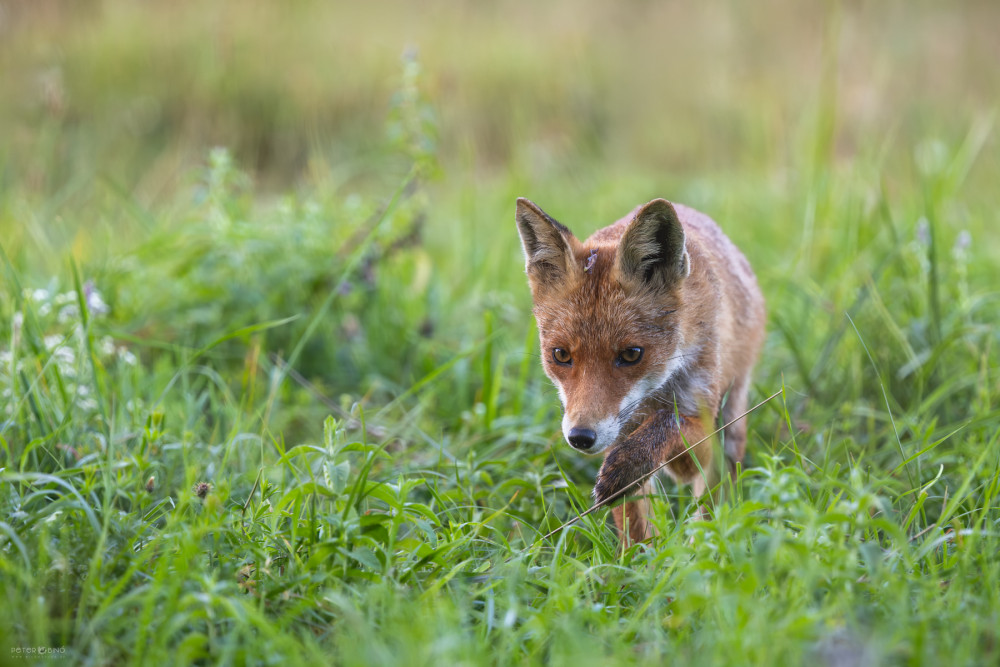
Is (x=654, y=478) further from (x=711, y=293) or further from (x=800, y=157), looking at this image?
(x=800, y=157)

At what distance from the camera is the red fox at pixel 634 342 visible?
312 centimetres

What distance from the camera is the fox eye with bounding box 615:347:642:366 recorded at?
3203 millimetres

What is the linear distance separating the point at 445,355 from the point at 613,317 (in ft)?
6.16

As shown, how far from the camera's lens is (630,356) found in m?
3.21

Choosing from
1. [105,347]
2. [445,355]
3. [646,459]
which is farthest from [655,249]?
[105,347]

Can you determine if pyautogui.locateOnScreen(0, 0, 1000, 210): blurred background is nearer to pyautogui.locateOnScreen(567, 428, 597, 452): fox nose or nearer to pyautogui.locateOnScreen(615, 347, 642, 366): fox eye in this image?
pyautogui.locateOnScreen(615, 347, 642, 366): fox eye

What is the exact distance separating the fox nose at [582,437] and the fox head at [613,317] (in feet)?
0.09

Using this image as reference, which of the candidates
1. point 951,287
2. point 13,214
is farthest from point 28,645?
point 951,287

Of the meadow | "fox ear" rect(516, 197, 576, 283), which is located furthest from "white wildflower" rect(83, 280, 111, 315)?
"fox ear" rect(516, 197, 576, 283)

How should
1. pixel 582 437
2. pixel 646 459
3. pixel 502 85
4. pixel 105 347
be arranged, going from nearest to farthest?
pixel 582 437, pixel 646 459, pixel 105 347, pixel 502 85

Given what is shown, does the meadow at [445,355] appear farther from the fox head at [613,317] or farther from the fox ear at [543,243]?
the fox ear at [543,243]

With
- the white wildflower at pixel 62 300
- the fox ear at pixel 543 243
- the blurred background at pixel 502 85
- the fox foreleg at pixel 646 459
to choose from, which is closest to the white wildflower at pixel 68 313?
the white wildflower at pixel 62 300

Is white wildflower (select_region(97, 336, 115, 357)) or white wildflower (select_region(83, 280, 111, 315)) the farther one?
white wildflower (select_region(97, 336, 115, 357))

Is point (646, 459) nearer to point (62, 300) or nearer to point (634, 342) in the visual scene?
point (634, 342)
